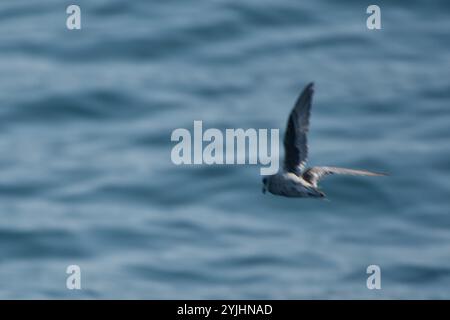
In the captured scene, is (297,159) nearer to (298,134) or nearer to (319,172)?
(298,134)

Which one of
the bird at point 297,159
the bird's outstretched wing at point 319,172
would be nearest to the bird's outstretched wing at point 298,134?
the bird at point 297,159

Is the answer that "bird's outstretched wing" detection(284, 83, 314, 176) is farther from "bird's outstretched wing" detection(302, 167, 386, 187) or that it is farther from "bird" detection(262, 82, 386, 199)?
"bird's outstretched wing" detection(302, 167, 386, 187)

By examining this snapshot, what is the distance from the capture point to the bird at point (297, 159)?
1364 centimetres

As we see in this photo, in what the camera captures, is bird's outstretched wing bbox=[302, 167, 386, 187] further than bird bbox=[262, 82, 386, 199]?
Yes

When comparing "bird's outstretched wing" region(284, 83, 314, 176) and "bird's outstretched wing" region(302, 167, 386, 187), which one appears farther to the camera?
"bird's outstretched wing" region(302, 167, 386, 187)

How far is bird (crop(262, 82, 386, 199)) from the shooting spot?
13.6 meters

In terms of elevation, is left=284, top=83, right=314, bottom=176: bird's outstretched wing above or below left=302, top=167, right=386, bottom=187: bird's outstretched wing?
above

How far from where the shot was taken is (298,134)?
1376 cm

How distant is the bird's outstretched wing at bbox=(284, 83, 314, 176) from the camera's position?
13688 millimetres

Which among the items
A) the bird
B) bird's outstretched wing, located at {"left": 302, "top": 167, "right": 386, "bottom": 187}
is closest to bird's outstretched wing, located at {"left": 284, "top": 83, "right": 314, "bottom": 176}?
the bird

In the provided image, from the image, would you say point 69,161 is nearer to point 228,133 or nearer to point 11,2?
point 228,133
